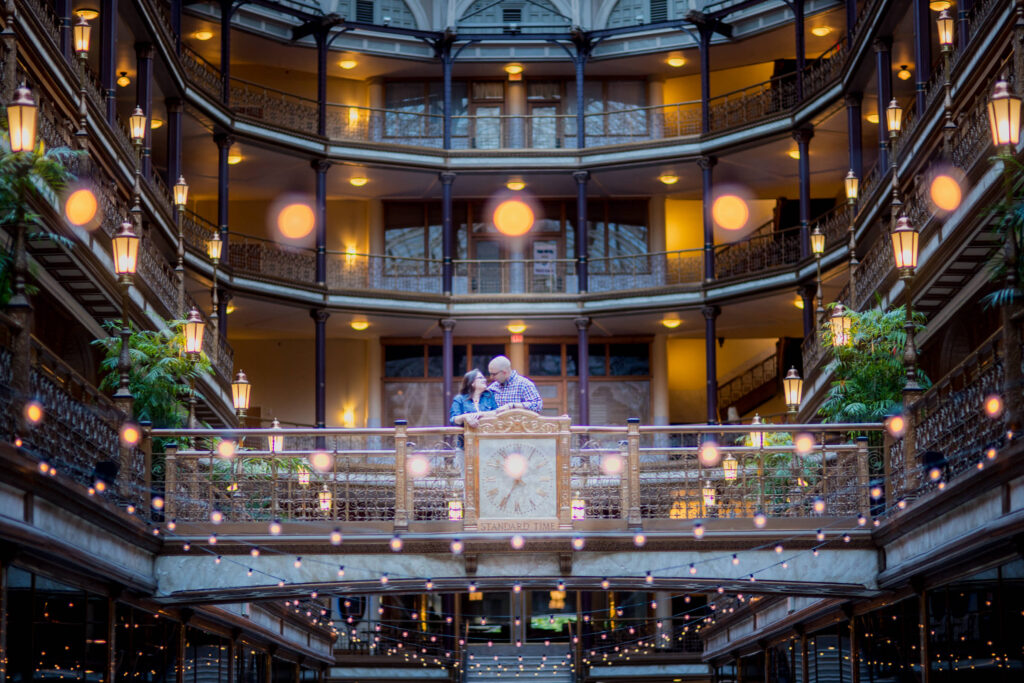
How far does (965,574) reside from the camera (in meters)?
14.1

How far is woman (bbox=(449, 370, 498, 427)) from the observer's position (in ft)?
54.2

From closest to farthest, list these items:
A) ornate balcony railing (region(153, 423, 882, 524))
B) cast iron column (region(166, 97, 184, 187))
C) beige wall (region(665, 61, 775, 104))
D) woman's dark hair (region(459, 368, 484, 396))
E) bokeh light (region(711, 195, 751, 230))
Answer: ornate balcony railing (region(153, 423, 882, 524)) → woman's dark hair (region(459, 368, 484, 396)) → cast iron column (region(166, 97, 184, 187)) → beige wall (region(665, 61, 775, 104)) → bokeh light (region(711, 195, 751, 230))

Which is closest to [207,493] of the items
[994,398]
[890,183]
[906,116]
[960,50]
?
[994,398]

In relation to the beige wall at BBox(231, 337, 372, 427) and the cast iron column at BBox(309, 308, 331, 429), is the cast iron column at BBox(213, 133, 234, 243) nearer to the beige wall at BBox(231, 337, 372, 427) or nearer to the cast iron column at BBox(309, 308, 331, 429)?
the cast iron column at BBox(309, 308, 331, 429)

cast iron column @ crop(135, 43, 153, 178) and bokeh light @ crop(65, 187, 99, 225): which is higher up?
cast iron column @ crop(135, 43, 153, 178)

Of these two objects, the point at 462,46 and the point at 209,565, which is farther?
the point at 462,46

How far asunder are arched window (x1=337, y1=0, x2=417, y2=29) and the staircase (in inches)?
589

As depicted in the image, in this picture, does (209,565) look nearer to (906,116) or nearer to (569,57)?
(906,116)

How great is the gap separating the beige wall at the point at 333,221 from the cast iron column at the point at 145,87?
398 inches

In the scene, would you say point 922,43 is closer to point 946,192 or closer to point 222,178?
point 946,192

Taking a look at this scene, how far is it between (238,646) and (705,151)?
17.9 meters

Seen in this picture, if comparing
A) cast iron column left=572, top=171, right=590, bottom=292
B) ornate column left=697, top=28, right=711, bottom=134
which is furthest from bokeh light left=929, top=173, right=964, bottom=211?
cast iron column left=572, top=171, right=590, bottom=292

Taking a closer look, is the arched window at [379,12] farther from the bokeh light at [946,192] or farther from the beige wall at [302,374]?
the bokeh light at [946,192]

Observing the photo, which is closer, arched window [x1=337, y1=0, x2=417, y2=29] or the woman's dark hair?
the woman's dark hair
